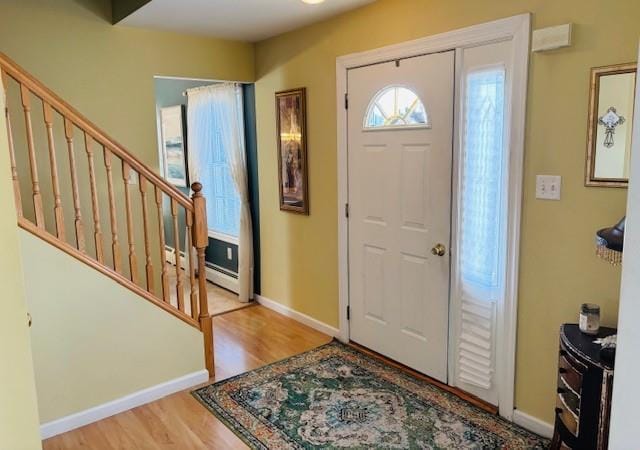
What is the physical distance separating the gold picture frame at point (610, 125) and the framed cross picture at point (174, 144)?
170 inches

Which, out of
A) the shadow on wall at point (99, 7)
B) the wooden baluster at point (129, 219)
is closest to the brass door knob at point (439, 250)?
the wooden baluster at point (129, 219)

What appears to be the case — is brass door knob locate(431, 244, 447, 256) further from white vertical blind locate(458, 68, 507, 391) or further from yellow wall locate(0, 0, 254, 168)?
yellow wall locate(0, 0, 254, 168)

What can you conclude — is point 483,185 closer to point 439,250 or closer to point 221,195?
point 439,250

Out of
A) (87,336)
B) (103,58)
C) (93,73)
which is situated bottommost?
(87,336)

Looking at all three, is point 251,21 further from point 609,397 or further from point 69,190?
point 609,397

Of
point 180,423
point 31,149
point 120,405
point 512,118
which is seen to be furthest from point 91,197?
point 512,118

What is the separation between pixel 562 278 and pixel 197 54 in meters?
3.06

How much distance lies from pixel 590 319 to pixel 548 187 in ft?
2.07

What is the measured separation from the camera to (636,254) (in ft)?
2.80

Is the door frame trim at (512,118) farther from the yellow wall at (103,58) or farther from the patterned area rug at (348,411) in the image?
the yellow wall at (103,58)

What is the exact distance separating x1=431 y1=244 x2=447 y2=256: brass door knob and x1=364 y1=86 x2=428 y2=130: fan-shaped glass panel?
706mm

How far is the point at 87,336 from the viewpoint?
2580 millimetres

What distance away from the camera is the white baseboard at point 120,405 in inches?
98.9

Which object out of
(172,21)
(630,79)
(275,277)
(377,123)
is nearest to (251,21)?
(172,21)
